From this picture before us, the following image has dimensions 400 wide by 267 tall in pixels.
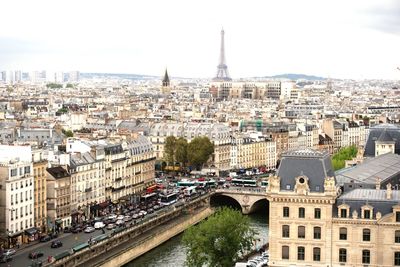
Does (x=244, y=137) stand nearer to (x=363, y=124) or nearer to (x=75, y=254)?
(x=363, y=124)

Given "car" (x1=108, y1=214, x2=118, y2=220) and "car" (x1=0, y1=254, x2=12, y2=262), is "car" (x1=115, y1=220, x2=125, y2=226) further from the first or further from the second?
"car" (x1=0, y1=254, x2=12, y2=262)

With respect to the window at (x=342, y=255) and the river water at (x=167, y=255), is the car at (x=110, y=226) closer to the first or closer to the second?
the river water at (x=167, y=255)

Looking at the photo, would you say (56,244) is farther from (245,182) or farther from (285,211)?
(245,182)

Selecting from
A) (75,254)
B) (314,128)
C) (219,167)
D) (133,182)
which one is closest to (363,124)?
(314,128)

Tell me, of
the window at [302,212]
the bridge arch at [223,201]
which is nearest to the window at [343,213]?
the window at [302,212]

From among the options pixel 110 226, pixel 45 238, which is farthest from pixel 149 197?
pixel 45 238

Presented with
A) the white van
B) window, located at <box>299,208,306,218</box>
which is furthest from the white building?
window, located at <box>299,208,306,218</box>
